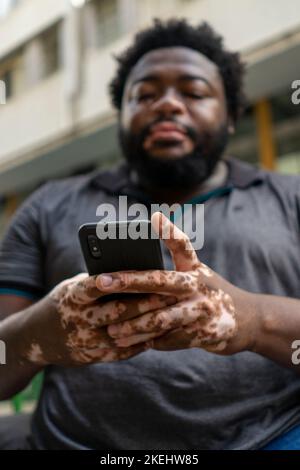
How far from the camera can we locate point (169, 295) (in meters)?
0.81

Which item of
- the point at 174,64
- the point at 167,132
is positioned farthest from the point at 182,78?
the point at 167,132

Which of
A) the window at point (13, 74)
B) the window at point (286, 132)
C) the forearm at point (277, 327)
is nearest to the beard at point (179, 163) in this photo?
the forearm at point (277, 327)

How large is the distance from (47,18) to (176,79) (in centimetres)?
533

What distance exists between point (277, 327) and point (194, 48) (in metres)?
0.94

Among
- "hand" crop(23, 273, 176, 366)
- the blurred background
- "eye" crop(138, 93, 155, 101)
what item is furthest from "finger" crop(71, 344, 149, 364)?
the blurred background

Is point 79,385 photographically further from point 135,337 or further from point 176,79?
point 176,79

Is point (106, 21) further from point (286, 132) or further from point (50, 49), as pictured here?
point (286, 132)

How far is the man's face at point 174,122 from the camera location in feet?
4.38

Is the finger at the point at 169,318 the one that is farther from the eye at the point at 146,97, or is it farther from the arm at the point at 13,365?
the eye at the point at 146,97

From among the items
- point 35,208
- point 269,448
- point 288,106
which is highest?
point 288,106

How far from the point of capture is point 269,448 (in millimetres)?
1009

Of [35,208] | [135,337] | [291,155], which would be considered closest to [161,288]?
[135,337]

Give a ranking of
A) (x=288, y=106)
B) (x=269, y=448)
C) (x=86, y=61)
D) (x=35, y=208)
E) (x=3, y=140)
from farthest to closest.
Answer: (x=3, y=140)
(x=86, y=61)
(x=288, y=106)
(x=35, y=208)
(x=269, y=448)

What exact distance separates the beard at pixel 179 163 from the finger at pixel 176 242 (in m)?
0.57
